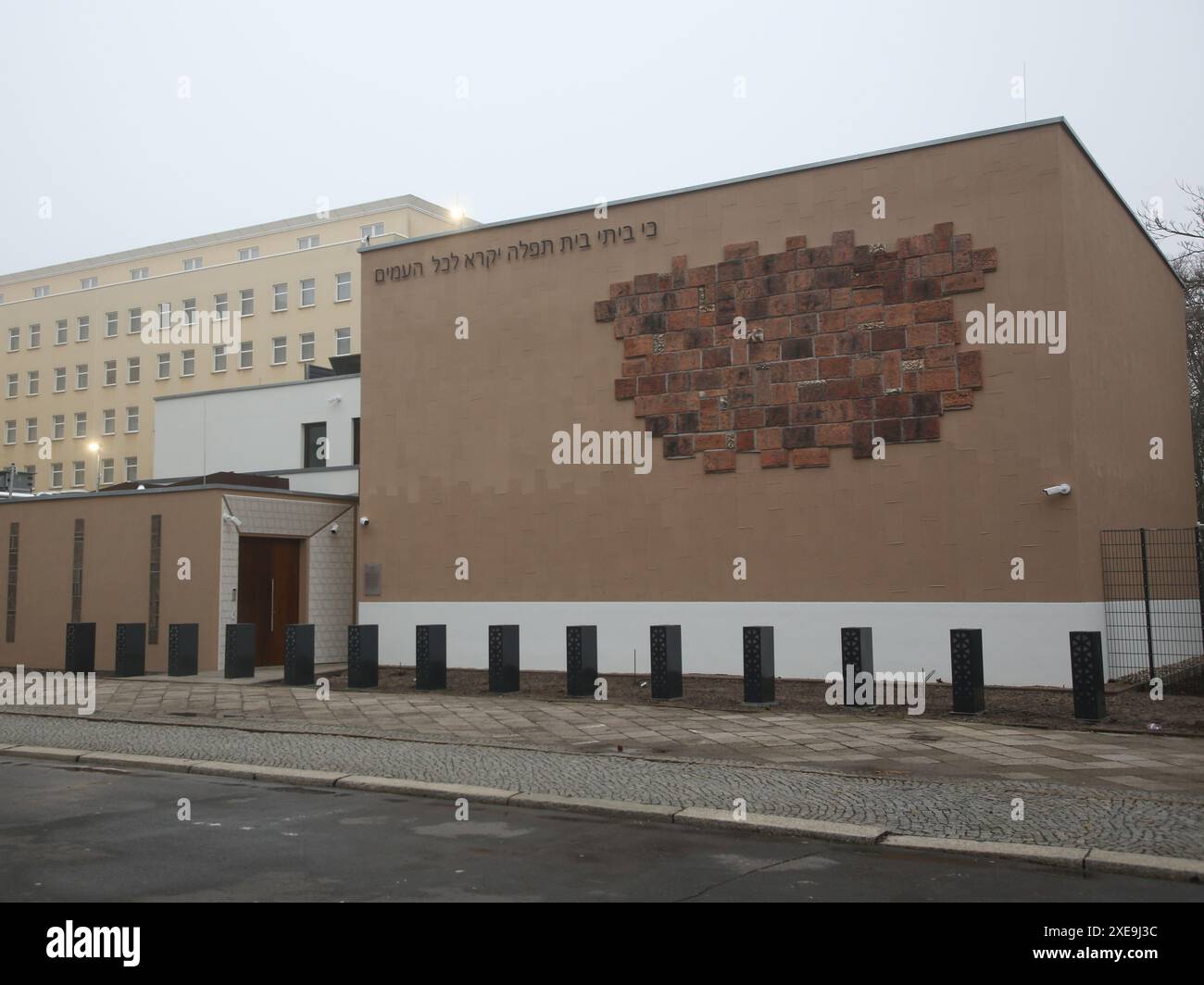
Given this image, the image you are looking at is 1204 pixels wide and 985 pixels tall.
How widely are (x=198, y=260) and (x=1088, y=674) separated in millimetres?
60607

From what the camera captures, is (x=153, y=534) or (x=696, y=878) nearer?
(x=696, y=878)

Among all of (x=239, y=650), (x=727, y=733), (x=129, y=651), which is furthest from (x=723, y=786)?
(x=129, y=651)

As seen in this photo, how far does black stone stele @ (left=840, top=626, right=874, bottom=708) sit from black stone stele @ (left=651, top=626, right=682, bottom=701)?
230 cm

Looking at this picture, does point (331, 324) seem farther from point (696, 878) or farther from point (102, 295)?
point (696, 878)

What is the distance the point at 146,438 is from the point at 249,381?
665 centimetres

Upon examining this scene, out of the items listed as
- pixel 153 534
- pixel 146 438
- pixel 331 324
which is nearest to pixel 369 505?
pixel 153 534

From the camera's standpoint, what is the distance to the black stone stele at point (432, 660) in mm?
17391

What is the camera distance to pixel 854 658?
14836 mm

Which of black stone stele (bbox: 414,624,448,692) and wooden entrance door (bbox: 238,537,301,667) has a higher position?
wooden entrance door (bbox: 238,537,301,667)

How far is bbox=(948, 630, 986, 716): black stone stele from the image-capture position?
44.9ft

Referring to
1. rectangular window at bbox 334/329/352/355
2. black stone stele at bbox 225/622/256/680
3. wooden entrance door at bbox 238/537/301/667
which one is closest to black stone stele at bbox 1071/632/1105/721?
black stone stele at bbox 225/622/256/680

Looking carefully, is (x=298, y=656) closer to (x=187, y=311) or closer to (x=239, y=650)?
(x=239, y=650)

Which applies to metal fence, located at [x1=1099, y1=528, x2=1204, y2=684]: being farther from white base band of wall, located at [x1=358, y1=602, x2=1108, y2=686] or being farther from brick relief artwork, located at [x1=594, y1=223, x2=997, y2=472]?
brick relief artwork, located at [x1=594, y1=223, x2=997, y2=472]
